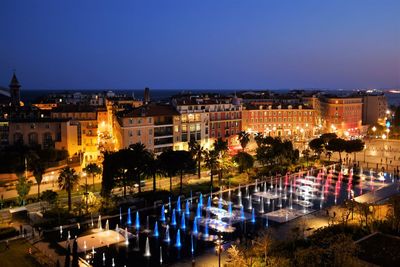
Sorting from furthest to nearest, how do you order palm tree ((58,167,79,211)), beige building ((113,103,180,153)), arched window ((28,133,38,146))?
1. arched window ((28,133,38,146))
2. beige building ((113,103,180,153))
3. palm tree ((58,167,79,211))

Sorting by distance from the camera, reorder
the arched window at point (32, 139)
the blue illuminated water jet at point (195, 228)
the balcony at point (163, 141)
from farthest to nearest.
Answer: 1. the balcony at point (163, 141)
2. the arched window at point (32, 139)
3. the blue illuminated water jet at point (195, 228)

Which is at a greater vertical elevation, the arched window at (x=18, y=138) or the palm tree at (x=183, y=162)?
the arched window at (x=18, y=138)

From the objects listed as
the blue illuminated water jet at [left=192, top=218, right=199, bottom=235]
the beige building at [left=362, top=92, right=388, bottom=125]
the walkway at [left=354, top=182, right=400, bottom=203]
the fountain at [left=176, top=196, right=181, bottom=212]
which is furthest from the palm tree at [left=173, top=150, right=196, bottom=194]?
the beige building at [left=362, top=92, right=388, bottom=125]

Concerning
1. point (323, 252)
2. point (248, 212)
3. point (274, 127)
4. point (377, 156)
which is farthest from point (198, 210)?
point (274, 127)

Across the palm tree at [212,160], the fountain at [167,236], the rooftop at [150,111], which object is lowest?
the fountain at [167,236]

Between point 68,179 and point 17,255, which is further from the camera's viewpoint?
point 68,179

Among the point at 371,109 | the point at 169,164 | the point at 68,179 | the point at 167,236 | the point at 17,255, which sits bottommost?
the point at 167,236

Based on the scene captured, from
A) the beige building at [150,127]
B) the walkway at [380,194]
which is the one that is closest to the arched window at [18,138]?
the beige building at [150,127]

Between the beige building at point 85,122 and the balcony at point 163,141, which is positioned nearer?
the balcony at point 163,141

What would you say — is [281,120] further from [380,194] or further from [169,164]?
[169,164]

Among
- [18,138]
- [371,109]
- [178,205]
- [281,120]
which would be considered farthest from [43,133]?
[371,109]

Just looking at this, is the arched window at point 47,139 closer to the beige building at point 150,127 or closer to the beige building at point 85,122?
the beige building at point 85,122

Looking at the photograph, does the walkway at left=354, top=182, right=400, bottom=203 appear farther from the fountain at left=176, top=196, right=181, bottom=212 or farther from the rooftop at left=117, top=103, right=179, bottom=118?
the rooftop at left=117, top=103, right=179, bottom=118

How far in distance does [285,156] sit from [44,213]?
121 ft
